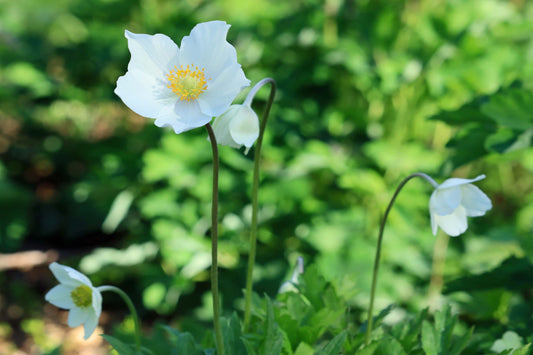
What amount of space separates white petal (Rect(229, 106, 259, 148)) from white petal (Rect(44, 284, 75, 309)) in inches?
16.5

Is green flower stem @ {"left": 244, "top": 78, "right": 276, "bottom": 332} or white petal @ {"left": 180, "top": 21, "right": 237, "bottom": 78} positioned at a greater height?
white petal @ {"left": 180, "top": 21, "right": 237, "bottom": 78}

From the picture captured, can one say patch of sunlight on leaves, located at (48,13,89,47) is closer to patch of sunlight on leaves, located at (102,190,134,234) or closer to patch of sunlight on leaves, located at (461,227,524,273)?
patch of sunlight on leaves, located at (102,190,134,234)

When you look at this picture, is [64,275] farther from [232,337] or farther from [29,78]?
[29,78]

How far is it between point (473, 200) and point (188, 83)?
458 millimetres

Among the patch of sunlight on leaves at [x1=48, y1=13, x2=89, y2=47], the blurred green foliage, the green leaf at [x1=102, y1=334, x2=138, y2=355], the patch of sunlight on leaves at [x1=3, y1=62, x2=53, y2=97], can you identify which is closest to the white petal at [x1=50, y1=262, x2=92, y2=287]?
the green leaf at [x1=102, y1=334, x2=138, y2=355]

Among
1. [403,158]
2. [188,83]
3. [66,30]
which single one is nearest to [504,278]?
[188,83]

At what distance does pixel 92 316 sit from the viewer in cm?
88

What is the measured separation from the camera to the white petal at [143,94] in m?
0.70

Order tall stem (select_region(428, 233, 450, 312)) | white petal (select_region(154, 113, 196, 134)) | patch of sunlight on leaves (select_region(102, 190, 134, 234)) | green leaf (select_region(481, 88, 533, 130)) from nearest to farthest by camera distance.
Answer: white petal (select_region(154, 113, 196, 134)), green leaf (select_region(481, 88, 533, 130)), tall stem (select_region(428, 233, 450, 312)), patch of sunlight on leaves (select_region(102, 190, 134, 234))

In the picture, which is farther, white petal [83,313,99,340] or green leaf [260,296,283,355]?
white petal [83,313,99,340]

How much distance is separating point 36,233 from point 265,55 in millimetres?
1636

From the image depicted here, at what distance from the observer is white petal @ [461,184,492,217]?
2.62 feet

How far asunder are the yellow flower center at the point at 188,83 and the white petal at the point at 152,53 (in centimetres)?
2

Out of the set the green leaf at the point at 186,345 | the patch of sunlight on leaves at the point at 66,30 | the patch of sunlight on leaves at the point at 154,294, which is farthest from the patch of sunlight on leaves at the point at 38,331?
the green leaf at the point at 186,345
